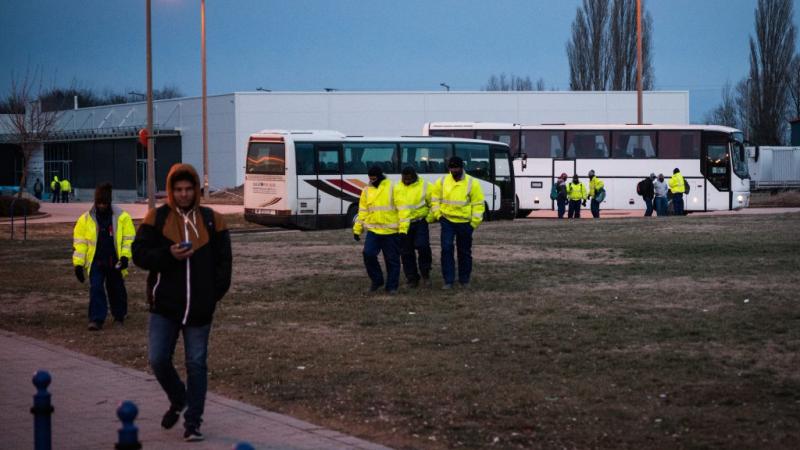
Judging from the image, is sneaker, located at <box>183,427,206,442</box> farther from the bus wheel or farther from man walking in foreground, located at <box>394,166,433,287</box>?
the bus wheel

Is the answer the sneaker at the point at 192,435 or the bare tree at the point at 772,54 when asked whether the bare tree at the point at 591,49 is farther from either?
the sneaker at the point at 192,435

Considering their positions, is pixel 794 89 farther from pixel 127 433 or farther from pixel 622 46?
pixel 127 433

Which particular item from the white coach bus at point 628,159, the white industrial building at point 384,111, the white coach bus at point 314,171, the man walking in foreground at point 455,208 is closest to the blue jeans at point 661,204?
the white coach bus at point 628,159

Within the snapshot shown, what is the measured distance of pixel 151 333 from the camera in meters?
7.91

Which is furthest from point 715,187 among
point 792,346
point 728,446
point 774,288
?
point 728,446

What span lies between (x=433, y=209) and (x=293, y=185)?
20.9 metres

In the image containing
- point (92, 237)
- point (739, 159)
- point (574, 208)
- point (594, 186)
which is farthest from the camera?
point (739, 159)

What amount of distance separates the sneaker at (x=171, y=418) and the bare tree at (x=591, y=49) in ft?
225

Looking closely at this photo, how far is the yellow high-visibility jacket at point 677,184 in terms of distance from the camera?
3934 centimetres

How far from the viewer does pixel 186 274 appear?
306 inches

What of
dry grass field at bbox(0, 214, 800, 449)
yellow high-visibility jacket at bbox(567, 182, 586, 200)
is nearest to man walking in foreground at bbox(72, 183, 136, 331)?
dry grass field at bbox(0, 214, 800, 449)

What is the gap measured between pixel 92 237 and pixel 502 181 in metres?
28.4

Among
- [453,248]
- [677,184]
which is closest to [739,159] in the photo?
[677,184]

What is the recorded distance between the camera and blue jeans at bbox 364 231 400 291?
16.1 meters
